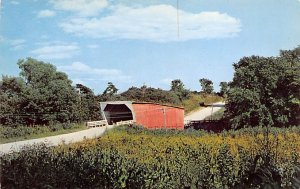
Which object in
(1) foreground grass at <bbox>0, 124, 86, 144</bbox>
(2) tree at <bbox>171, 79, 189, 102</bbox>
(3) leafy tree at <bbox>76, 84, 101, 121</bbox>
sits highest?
(2) tree at <bbox>171, 79, 189, 102</bbox>

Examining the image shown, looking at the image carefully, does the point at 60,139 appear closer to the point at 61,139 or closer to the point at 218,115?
the point at 61,139

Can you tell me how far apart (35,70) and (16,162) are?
2096 millimetres

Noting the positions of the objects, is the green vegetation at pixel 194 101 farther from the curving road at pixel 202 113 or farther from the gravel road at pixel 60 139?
the gravel road at pixel 60 139

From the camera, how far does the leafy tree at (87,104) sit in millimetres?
6287

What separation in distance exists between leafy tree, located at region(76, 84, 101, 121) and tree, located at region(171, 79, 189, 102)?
5.22 feet

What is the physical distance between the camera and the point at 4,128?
5605 mm

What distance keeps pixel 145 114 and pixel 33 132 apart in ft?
10.1

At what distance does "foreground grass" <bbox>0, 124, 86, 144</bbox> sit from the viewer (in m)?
5.91

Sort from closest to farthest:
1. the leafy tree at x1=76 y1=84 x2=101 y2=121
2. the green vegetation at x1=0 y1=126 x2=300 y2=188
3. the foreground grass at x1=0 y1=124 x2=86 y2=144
Result: the foreground grass at x1=0 y1=124 x2=86 y2=144
the green vegetation at x1=0 y1=126 x2=300 y2=188
the leafy tree at x1=76 y1=84 x2=101 y2=121

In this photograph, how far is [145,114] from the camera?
893cm

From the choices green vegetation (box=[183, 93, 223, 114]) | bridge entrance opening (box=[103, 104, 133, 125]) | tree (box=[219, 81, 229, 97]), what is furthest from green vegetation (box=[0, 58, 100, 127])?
tree (box=[219, 81, 229, 97])

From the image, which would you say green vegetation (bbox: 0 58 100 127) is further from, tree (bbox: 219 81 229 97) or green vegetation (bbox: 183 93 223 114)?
tree (bbox: 219 81 229 97)

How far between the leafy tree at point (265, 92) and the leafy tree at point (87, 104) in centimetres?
378

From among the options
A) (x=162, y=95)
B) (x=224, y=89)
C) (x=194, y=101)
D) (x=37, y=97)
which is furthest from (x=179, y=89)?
(x=37, y=97)
